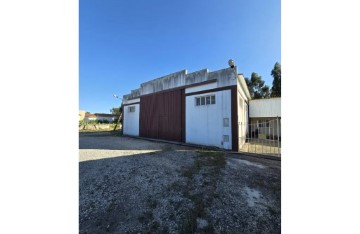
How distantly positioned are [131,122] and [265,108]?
1232cm

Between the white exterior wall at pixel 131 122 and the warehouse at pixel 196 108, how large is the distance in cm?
40

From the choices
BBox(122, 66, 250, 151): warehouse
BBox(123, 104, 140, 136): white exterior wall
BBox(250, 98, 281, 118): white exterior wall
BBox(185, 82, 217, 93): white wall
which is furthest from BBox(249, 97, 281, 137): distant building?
BBox(123, 104, 140, 136): white exterior wall

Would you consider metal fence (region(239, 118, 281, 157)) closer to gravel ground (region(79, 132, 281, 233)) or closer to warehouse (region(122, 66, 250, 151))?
warehouse (region(122, 66, 250, 151))

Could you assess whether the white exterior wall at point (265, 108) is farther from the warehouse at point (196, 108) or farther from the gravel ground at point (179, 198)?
the gravel ground at point (179, 198)

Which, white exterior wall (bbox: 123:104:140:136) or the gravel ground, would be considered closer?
the gravel ground

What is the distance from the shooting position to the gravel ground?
98.4 inches

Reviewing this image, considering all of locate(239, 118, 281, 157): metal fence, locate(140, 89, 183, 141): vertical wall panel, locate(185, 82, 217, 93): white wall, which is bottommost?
locate(239, 118, 281, 157): metal fence

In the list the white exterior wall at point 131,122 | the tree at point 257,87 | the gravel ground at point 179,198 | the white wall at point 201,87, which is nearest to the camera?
the gravel ground at point 179,198

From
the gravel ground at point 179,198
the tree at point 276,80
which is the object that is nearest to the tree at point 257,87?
the tree at point 276,80

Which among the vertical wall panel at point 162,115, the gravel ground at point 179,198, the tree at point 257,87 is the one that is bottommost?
the gravel ground at point 179,198

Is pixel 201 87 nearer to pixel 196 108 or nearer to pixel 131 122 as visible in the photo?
pixel 196 108

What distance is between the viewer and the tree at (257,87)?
77.1 feet
